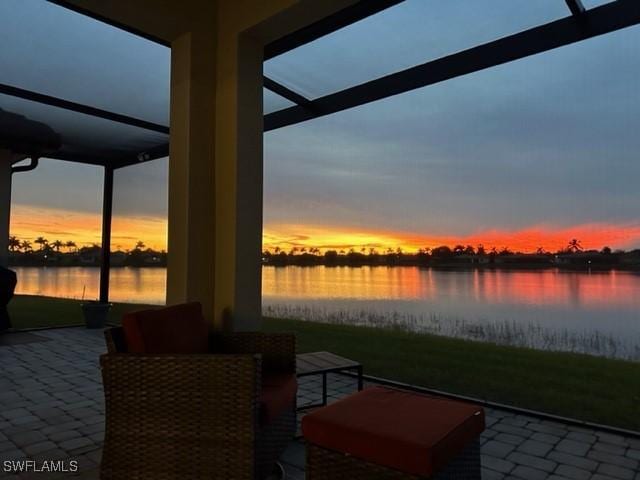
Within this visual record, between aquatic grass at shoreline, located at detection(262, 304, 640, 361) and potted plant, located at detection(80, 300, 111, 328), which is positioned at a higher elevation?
potted plant, located at detection(80, 300, 111, 328)

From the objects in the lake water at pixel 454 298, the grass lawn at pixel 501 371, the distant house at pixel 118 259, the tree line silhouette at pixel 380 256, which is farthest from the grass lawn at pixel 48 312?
the tree line silhouette at pixel 380 256

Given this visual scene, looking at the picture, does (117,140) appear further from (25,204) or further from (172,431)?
(172,431)

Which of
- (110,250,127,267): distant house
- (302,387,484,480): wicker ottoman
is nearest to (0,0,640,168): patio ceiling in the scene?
Result: (302,387,484,480): wicker ottoman

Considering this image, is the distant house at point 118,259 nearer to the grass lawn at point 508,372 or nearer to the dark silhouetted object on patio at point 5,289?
the dark silhouetted object on patio at point 5,289

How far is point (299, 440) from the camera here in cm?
260

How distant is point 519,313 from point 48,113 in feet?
22.7

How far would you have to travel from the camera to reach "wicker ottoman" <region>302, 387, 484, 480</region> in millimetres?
1444

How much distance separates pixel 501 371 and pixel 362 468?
328 centimetres

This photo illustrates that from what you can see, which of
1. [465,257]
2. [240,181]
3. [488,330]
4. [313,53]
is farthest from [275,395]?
[465,257]

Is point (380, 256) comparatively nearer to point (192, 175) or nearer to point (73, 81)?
point (73, 81)

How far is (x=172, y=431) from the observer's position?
187 cm

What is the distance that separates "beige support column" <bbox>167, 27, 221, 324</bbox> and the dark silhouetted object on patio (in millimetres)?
4600

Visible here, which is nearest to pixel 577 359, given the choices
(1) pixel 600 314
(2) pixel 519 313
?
(1) pixel 600 314

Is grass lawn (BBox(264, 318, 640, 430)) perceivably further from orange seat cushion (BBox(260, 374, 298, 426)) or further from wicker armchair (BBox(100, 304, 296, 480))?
wicker armchair (BBox(100, 304, 296, 480))
